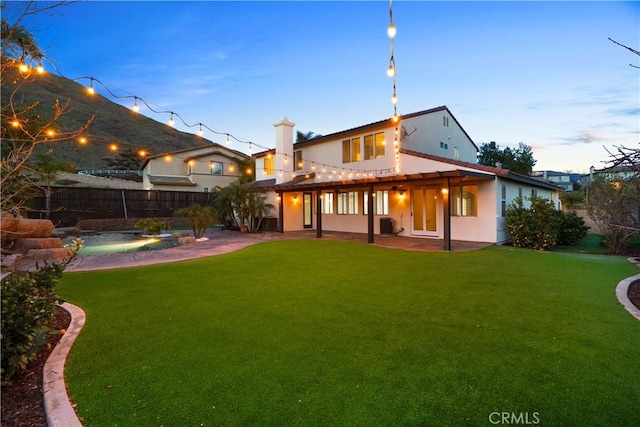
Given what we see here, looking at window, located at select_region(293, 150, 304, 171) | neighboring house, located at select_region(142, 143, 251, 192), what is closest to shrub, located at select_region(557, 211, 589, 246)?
window, located at select_region(293, 150, 304, 171)

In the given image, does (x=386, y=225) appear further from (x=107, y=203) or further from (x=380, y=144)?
(x=107, y=203)

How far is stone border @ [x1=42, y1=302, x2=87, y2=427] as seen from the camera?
227 cm

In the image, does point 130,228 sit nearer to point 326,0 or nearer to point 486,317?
point 326,0

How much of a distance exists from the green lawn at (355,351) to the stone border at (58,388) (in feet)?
0.27

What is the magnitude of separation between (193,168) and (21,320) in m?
26.6

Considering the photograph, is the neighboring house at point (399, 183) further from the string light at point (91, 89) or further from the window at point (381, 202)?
the string light at point (91, 89)

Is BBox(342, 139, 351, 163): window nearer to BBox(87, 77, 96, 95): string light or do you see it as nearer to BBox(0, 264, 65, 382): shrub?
BBox(87, 77, 96, 95): string light

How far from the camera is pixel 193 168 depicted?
2762 cm

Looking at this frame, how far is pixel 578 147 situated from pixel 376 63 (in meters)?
14.8

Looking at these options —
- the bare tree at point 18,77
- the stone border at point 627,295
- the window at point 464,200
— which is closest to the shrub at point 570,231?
the window at point 464,200

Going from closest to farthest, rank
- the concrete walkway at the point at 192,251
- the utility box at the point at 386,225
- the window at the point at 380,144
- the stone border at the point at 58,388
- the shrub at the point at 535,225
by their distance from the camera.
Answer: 1. the stone border at the point at 58,388
2. the concrete walkway at the point at 192,251
3. the shrub at the point at 535,225
4. the utility box at the point at 386,225
5. the window at the point at 380,144

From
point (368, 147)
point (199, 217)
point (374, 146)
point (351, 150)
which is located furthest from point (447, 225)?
point (199, 217)

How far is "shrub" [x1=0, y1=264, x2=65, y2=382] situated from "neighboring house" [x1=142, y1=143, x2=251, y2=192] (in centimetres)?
2447

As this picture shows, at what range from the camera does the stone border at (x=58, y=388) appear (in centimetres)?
227
